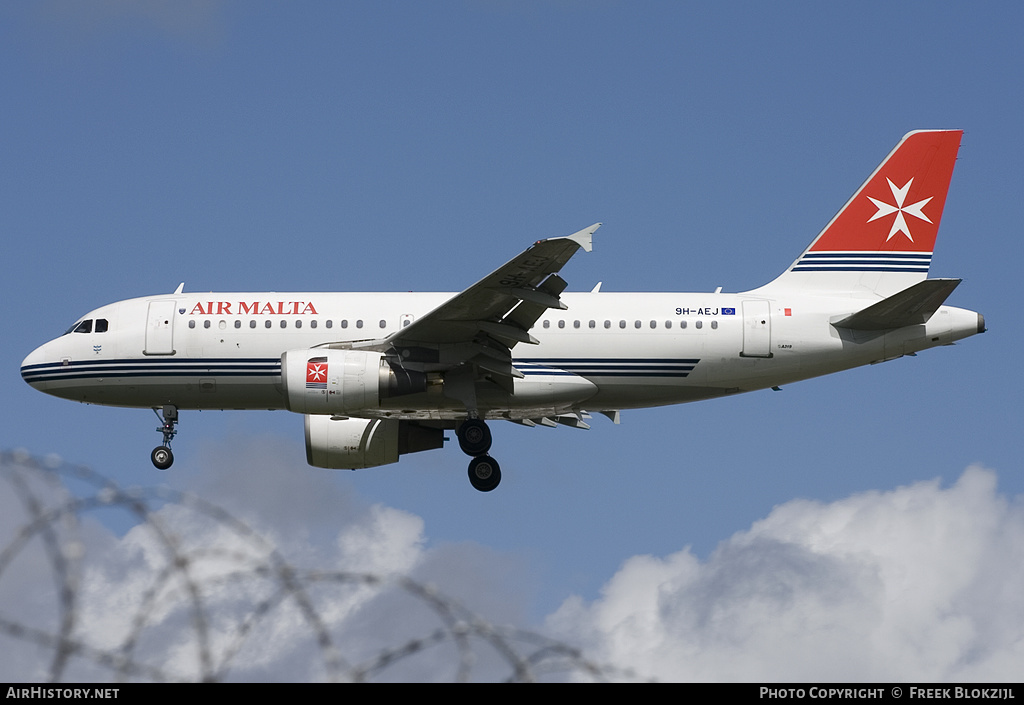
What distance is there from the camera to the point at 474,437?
3588 cm

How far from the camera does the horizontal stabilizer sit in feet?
112

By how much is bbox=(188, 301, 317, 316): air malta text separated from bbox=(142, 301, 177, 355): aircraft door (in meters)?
0.63

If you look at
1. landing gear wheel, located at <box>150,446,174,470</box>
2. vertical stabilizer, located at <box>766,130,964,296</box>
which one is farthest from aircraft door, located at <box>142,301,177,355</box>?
vertical stabilizer, located at <box>766,130,964,296</box>

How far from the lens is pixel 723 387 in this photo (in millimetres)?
36500

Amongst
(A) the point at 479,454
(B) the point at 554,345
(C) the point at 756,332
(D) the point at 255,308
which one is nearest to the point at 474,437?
(A) the point at 479,454

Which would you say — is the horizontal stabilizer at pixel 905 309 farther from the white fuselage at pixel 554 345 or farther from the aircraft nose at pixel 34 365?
the aircraft nose at pixel 34 365

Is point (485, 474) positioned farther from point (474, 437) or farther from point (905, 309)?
point (905, 309)

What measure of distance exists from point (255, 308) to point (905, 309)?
16421mm

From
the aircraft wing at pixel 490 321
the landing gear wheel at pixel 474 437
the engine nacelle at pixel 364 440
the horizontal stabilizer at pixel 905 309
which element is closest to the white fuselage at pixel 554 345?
the horizontal stabilizer at pixel 905 309

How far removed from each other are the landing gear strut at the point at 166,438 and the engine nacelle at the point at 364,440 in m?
3.98

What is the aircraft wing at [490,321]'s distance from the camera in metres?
32.5

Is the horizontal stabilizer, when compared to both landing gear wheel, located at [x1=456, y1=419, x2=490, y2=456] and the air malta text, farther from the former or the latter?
the air malta text
